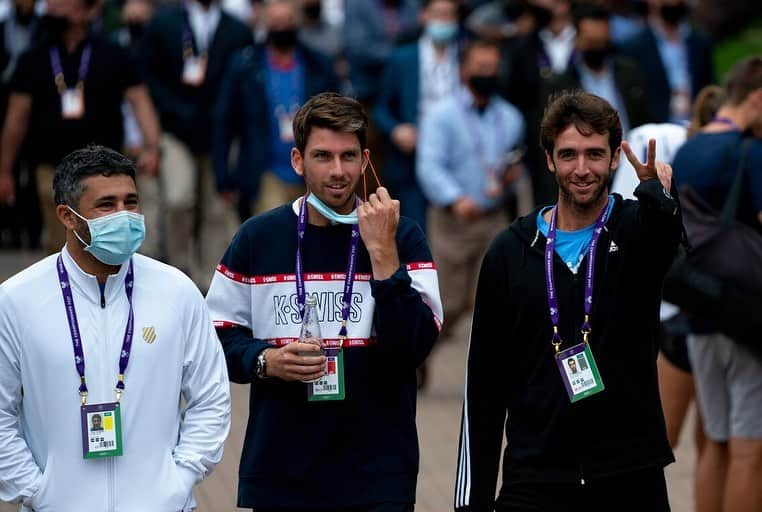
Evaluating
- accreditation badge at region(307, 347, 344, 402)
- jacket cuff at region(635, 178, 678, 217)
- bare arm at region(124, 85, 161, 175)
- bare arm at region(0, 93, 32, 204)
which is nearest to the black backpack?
jacket cuff at region(635, 178, 678, 217)

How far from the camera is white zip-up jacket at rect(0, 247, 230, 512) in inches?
197

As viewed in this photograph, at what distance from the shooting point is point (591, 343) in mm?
5395

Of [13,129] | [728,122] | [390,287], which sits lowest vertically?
[390,287]

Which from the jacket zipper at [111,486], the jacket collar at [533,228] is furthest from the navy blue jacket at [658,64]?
the jacket zipper at [111,486]

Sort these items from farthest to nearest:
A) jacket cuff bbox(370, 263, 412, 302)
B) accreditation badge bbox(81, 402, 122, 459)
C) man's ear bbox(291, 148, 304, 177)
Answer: man's ear bbox(291, 148, 304, 177), jacket cuff bbox(370, 263, 412, 302), accreditation badge bbox(81, 402, 122, 459)

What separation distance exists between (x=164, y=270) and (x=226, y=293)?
13.9 inches

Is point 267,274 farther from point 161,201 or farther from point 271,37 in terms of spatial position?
point 161,201

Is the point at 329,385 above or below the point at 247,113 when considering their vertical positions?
below

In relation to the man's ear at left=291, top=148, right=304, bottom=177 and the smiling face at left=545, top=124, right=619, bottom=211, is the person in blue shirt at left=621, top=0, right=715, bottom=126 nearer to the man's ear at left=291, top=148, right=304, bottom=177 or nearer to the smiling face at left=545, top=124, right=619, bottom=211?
the smiling face at left=545, top=124, right=619, bottom=211

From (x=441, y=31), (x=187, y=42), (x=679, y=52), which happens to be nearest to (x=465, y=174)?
(x=441, y=31)

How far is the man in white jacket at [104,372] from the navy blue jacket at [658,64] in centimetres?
772

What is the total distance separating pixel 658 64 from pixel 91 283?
850cm

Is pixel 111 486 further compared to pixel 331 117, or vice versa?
pixel 331 117

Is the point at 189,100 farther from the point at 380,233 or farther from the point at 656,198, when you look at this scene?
the point at 656,198
